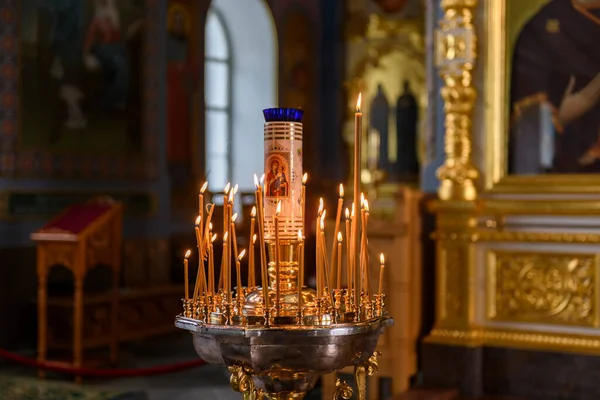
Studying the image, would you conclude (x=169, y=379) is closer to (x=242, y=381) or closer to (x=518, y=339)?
(x=518, y=339)

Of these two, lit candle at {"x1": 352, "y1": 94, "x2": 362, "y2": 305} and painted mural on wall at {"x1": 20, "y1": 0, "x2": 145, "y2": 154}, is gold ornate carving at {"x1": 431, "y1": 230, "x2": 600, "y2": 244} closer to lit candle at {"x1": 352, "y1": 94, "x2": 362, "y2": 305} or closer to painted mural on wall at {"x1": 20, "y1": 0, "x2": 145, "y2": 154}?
lit candle at {"x1": 352, "y1": 94, "x2": 362, "y2": 305}

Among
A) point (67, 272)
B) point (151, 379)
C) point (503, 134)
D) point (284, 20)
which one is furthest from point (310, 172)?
point (503, 134)

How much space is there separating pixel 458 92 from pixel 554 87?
52 cm

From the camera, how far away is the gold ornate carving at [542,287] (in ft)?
17.0

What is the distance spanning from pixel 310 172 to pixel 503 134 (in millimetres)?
6926

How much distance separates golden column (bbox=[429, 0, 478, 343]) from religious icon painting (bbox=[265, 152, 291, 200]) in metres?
3.06

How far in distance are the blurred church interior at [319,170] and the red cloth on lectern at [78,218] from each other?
0.07 feet

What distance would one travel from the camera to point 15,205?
807cm

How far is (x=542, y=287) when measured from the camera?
5297mm

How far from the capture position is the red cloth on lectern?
7.13m

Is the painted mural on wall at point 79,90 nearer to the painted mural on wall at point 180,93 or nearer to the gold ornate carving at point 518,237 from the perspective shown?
the painted mural on wall at point 180,93

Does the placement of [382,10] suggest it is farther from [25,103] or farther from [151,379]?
[151,379]

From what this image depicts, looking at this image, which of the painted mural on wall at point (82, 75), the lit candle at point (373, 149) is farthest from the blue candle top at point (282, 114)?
the lit candle at point (373, 149)

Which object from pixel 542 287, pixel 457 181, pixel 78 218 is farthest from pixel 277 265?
pixel 78 218
